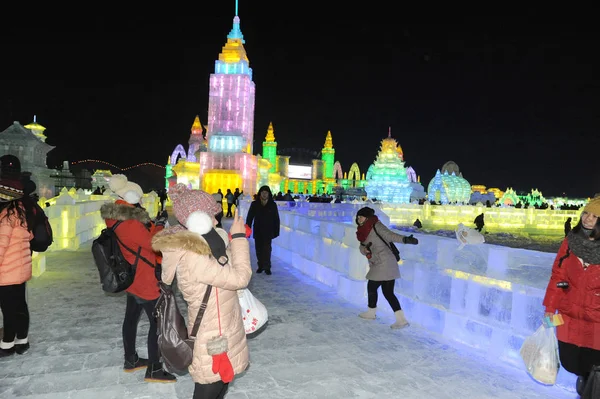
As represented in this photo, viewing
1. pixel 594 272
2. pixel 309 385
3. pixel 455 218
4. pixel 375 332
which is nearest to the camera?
pixel 594 272

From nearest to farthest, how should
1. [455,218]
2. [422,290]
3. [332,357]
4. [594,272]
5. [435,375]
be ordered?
[594,272]
[435,375]
[332,357]
[422,290]
[455,218]

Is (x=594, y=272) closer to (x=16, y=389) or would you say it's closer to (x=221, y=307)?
(x=221, y=307)

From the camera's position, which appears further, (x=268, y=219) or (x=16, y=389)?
(x=268, y=219)

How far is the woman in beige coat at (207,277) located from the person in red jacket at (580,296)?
7.33 feet

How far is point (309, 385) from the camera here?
3.96 metres

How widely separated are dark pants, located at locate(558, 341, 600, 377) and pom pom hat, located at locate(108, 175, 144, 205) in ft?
12.1

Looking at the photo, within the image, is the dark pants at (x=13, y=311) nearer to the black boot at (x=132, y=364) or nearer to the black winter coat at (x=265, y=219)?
the black boot at (x=132, y=364)

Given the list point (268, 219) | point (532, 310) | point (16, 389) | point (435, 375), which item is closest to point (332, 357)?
point (435, 375)

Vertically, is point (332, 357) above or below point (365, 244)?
below

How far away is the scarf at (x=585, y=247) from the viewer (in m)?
2.93

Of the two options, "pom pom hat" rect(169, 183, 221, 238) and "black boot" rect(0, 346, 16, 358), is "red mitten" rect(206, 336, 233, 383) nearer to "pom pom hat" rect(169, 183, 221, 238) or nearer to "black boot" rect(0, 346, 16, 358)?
"pom pom hat" rect(169, 183, 221, 238)

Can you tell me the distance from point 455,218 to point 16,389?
3821 cm

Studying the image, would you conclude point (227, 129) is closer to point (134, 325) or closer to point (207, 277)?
point (134, 325)

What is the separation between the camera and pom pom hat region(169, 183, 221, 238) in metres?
2.57
